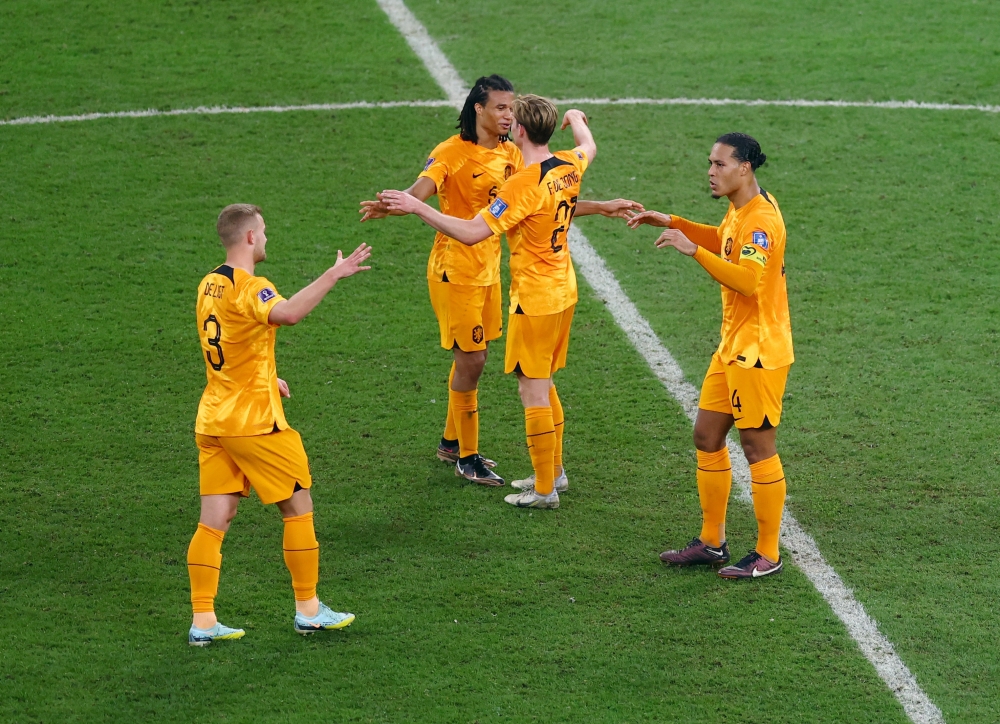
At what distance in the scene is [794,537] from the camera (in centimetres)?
620

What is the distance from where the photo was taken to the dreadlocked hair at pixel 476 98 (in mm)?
6465

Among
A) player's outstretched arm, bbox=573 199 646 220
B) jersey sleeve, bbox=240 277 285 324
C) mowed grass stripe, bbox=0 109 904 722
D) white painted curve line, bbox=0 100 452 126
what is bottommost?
mowed grass stripe, bbox=0 109 904 722

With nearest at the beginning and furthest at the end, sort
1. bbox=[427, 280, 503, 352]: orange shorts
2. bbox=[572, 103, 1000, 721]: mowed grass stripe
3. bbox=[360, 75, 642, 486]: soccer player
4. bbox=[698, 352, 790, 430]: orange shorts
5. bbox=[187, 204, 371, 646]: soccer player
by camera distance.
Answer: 1. bbox=[187, 204, 371, 646]: soccer player
2. bbox=[698, 352, 790, 430]: orange shorts
3. bbox=[572, 103, 1000, 721]: mowed grass stripe
4. bbox=[360, 75, 642, 486]: soccer player
5. bbox=[427, 280, 503, 352]: orange shorts

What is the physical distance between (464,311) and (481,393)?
1.13m

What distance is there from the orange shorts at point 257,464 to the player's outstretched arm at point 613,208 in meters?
2.08

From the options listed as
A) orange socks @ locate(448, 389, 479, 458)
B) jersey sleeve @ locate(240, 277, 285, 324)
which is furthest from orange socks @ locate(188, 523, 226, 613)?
orange socks @ locate(448, 389, 479, 458)

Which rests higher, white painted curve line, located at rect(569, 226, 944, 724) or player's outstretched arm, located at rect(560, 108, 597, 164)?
player's outstretched arm, located at rect(560, 108, 597, 164)

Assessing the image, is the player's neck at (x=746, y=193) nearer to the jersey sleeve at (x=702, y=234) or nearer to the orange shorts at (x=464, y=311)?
the jersey sleeve at (x=702, y=234)

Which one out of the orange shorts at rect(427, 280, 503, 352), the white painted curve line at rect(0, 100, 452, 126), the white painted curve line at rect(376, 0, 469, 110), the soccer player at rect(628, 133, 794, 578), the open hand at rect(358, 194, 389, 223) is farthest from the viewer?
the white painted curve line at rect(376, 0, 469, 110)

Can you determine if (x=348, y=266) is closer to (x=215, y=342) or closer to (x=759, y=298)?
(x=215, y=342)

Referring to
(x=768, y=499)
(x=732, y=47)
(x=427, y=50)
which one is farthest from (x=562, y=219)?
(x=732, y=47)

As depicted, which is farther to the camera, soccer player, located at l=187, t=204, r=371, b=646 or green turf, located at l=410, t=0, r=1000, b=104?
green turf, located at l=410, t=0, r=1000, b=104

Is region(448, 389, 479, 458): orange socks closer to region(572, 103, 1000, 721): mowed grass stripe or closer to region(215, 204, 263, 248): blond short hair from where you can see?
region(572, 103, 1000, 721): mowed grass stripe

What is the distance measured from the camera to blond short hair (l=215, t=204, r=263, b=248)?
518cm
